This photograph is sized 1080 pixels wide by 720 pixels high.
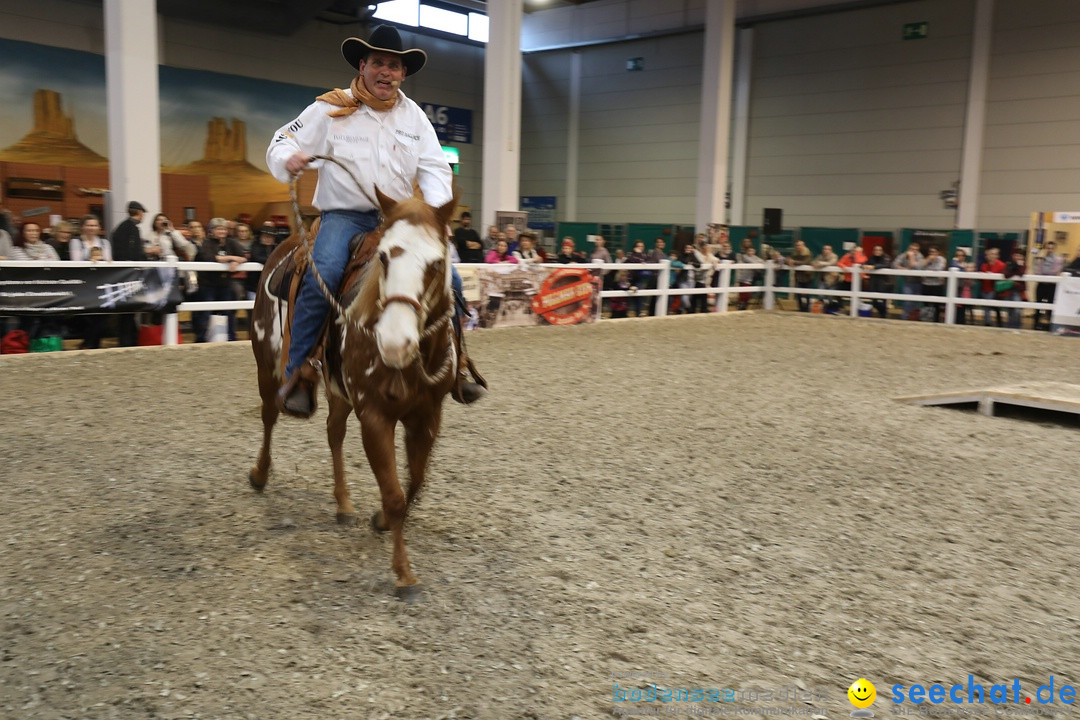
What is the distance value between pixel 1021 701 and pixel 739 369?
22.6ft

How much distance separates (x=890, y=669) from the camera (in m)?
2.80

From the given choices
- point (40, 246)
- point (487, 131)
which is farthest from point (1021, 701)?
point (487, 131)

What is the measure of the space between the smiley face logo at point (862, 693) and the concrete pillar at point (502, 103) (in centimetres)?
1404

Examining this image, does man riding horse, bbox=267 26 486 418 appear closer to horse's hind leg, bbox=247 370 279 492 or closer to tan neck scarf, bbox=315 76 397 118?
tan neck scarf, bbox=315 76 397 118

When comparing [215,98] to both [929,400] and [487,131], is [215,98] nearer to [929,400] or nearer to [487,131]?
[487,131]

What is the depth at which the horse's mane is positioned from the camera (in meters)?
3.09

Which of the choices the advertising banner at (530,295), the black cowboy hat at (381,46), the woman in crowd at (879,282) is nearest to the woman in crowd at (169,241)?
the advertising banner at (530,295)

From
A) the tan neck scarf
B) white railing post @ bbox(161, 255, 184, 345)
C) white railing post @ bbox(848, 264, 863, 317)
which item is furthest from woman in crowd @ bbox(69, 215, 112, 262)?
white railing post @ bbox(848, 264, 863, 317)

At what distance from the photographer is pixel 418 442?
11.6 feet

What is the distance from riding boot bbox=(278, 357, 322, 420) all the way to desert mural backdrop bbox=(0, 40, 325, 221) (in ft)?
55.2

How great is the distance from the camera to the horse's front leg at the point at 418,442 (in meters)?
3.51

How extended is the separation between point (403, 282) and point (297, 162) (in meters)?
1.09

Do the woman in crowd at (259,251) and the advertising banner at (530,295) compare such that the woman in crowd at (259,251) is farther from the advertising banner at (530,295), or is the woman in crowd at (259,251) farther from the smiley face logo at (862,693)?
the smiley face logo at (862,693)

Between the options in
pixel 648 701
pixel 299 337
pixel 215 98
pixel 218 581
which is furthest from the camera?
pixel 215 98
